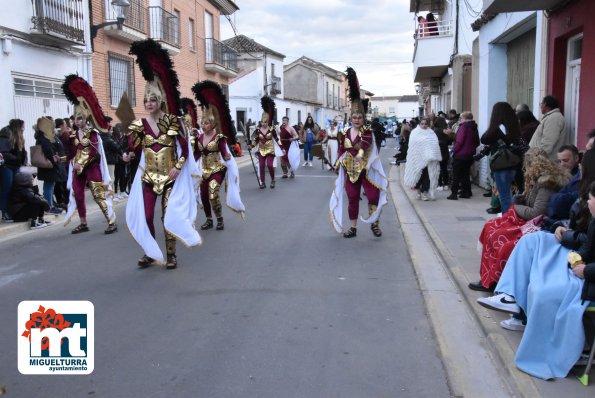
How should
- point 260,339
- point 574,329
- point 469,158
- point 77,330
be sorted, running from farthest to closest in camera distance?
point 469,158
point 260,339
point 77,330
point 574,329

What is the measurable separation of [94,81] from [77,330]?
15070 mm

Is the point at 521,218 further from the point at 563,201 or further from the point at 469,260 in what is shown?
the point at 469,260

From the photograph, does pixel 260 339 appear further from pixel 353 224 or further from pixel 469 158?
pixel 469 158

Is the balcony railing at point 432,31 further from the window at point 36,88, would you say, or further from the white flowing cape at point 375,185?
the white flowing cape at point 375,185

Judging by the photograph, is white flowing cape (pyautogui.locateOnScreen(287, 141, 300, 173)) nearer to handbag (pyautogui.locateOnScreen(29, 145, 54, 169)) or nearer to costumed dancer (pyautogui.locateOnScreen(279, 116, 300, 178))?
costumed dancer (pyautogui.locateOnScreen(279, 116, 300, 178))

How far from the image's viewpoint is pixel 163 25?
73.6 ft

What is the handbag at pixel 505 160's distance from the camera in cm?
848

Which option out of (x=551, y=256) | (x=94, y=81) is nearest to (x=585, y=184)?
(x=551, y=256)

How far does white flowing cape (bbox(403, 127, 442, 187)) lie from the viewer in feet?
38.9

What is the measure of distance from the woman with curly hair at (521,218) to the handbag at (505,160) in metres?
2.95

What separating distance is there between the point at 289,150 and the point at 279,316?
13.0m

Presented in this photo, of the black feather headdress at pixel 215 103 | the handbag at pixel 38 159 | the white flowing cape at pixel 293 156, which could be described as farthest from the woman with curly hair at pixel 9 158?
the white flowing cape at pixel 293 156

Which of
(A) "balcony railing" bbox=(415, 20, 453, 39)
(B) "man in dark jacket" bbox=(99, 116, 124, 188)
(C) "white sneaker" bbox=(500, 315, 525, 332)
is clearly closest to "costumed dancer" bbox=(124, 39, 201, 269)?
(C) "white sneaker" bbox=(500, 315, 525, 332)

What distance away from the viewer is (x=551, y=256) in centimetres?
417
